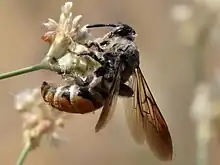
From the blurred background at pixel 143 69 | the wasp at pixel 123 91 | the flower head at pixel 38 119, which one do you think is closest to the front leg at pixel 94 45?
the wasp at pixel 123 91

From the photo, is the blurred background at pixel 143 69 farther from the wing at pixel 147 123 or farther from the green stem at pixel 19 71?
the green stem at pixel 19 71

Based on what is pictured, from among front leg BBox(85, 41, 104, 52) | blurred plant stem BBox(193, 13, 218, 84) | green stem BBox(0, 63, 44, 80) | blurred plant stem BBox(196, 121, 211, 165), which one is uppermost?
blurred plant stem BBox(193, 13, 218, 84)

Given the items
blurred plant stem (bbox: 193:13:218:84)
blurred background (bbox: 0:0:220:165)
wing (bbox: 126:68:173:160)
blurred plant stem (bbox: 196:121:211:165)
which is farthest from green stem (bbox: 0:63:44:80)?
blurred background (bbox: 0:0:220:165)

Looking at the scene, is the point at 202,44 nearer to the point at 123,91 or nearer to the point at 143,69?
the point at 123,91

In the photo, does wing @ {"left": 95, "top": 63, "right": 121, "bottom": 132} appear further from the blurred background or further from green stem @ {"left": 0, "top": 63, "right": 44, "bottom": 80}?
the blurred background

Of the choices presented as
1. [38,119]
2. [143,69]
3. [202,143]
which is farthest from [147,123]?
[143,69]

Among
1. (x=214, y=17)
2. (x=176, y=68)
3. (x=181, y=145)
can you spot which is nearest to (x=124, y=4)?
(x=176, y=68)

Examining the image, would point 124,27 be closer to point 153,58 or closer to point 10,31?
point 153,58
